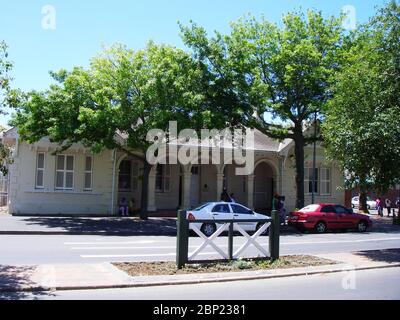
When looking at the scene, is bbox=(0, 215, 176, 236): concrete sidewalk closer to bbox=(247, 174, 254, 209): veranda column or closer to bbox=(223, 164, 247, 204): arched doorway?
bbox=(247, 174, 254, 209): veranda column

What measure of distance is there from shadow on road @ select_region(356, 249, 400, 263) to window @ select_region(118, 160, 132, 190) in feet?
60.9

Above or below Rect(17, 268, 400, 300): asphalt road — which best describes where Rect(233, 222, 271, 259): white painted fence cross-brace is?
above

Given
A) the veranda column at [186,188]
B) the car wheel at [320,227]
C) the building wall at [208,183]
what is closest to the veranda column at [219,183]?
the veranda column at [186,188]

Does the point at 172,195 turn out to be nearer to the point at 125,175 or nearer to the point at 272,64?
the point at 125,175

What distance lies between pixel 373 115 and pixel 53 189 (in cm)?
1886

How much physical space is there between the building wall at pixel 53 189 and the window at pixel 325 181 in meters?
16.1

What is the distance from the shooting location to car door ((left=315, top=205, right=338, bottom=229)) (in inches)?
945

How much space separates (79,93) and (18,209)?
7.77 metres

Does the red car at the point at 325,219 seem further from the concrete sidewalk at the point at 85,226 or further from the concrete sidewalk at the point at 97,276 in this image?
the concrete sidewalk at the point at 97,276

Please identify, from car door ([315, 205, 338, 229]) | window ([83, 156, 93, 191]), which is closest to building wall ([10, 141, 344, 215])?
window ([83, 156, 93, 191])

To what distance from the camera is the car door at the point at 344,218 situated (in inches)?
963

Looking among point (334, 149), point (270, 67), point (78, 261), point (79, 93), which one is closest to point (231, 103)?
point (270, 67)

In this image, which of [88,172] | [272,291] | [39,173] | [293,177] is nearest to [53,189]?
[39,173]
